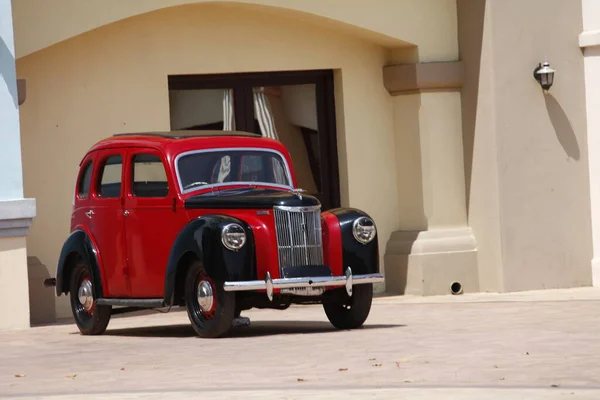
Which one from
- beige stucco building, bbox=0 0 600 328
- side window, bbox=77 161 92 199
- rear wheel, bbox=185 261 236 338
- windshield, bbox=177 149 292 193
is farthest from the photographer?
beige stucco building, bbox=0 0 600 328

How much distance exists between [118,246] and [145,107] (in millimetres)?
3965

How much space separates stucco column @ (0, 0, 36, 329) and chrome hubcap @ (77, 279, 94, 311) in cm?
96

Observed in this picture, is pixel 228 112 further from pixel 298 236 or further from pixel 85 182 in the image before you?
pixel 298 236

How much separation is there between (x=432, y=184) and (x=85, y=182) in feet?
16.6

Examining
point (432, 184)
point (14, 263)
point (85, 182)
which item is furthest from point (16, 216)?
point (432, 184)

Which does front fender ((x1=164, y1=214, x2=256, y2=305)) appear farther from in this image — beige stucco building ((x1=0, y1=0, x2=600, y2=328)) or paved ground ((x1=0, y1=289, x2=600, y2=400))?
beige stucco building ((x1=0, y1=0, x2=600, y2=328))

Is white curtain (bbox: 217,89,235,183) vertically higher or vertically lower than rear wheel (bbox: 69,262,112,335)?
higher

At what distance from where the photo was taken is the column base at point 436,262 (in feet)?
52.5

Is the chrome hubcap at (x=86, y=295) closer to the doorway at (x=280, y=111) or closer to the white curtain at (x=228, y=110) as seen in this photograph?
the doorway at (x=280, y=111)

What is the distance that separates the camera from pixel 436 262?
1603 cm

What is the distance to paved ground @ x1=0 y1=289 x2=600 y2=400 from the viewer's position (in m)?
7.75

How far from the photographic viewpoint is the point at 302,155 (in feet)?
55.1

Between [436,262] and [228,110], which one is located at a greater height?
[228,110]

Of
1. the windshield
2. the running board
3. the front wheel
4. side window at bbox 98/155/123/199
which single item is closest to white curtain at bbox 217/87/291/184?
side window at bbox 98/155/123/199
